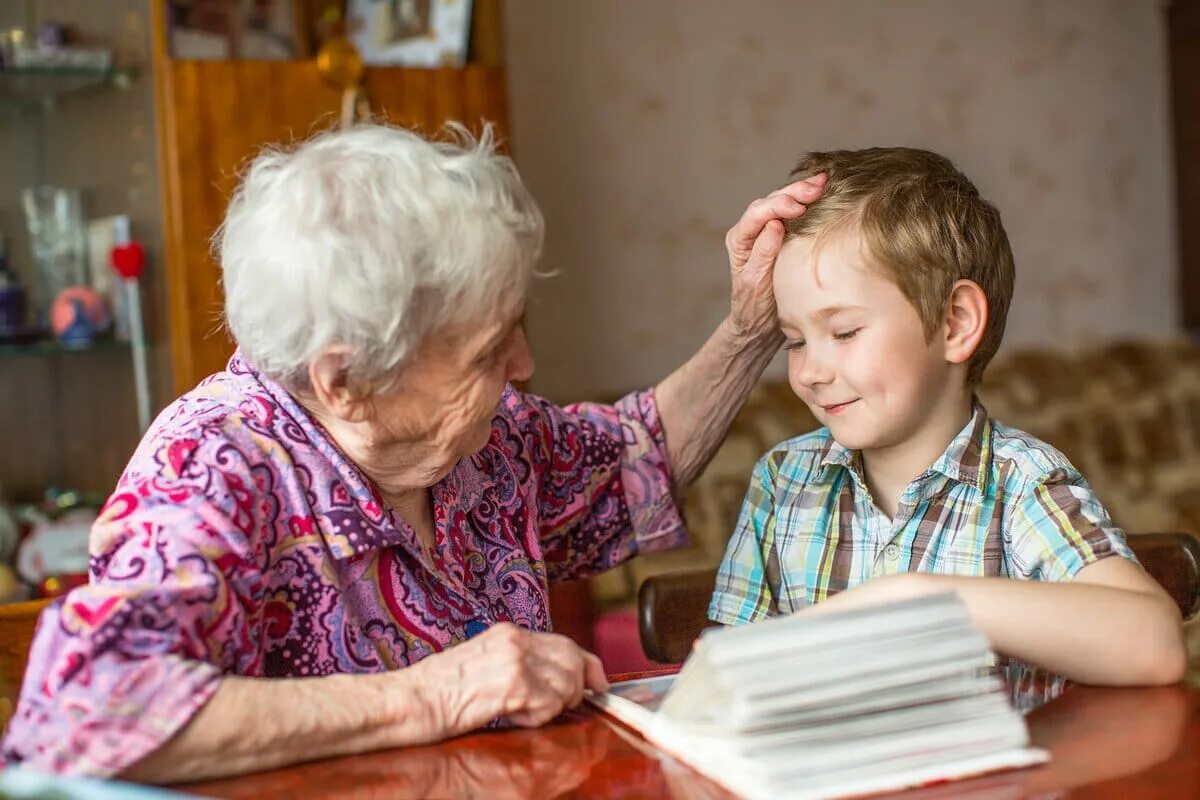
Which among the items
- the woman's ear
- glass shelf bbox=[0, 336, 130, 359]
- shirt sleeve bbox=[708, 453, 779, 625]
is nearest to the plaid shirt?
shirt sleeve bbox=[708, 453, 779, 625]

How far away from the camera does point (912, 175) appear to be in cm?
140

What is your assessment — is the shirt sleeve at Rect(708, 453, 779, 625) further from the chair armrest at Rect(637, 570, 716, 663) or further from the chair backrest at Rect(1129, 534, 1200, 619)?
the chair backrest at Rect(1129, 534, 1200, 619)

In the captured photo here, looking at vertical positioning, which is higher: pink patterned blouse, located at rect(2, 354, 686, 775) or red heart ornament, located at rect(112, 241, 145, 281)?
red heart ornament, located at rect(112, 241, 145, 281)

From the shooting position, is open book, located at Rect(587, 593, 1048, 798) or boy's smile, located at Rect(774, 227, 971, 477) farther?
boy's smile, located at Rect(774, 227, 971, 477)

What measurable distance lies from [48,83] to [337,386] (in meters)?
1.65

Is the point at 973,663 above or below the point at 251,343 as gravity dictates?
below

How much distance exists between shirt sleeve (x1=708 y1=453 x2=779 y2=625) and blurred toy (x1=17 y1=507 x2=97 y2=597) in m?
1.34

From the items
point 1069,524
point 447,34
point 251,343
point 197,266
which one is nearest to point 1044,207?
point 447,34

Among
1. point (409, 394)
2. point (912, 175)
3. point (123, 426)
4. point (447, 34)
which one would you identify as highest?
point (447, 34)

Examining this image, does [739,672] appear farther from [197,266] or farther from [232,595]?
[197,266]

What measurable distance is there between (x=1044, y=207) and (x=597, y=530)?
254 centimetres

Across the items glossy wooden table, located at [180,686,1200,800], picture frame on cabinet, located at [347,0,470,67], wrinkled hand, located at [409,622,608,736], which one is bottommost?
glossy wooden table, located at [180,686,1200,800]

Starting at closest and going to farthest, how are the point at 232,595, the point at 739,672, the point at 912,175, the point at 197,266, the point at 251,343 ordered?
the point at 739,672, the point at 232,595, the point at 251,343, the point at 912,175, the point at 197,266

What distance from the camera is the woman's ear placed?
1150 millimetres
